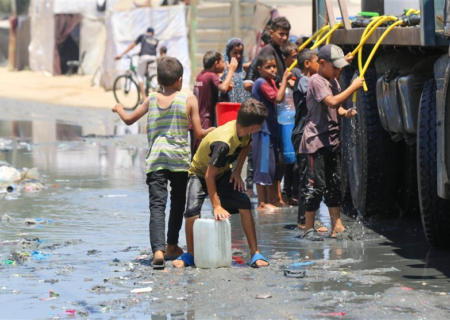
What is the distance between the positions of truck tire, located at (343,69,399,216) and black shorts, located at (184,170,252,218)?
2.25m

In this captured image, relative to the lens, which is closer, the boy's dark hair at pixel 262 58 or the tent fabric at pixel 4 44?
the boy's dark hair at pixel 262 58

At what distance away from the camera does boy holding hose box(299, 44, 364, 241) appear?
821cm

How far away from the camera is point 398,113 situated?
328 inches

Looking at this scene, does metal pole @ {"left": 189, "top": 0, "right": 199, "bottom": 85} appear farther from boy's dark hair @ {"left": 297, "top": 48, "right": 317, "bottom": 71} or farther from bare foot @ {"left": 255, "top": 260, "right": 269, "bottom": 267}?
bare foot @ {"left": 255, "top": 260, "right": 269, "bottom": 267}

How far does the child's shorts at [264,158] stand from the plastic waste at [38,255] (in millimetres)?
2939

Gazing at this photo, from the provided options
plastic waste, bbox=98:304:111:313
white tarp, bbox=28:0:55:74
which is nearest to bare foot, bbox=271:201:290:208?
plastic waste, bbox=98:304:111:313

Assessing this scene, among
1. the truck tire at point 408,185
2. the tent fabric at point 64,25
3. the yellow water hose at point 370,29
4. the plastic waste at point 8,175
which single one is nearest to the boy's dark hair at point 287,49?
the truck tire at point 408,185

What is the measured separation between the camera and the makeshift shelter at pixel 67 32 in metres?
36.7

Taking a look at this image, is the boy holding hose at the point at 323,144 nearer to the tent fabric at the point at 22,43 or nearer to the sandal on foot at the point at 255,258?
the sandal on foot at the point at 255,258

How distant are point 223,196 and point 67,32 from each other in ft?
102

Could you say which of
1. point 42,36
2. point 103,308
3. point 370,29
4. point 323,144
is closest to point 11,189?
point 323,144

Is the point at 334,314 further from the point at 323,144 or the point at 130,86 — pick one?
the point at 130,86

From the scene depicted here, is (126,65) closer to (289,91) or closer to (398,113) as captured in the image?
(289,91)

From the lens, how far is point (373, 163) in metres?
9.23
